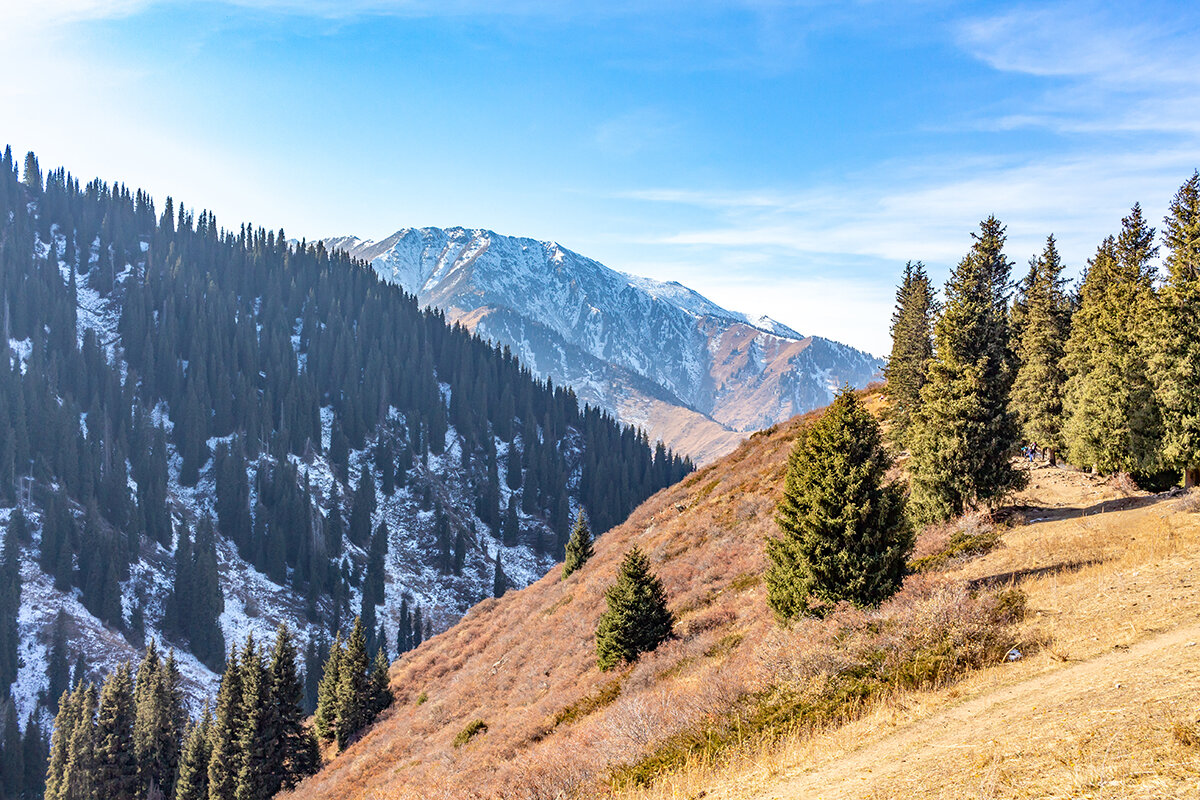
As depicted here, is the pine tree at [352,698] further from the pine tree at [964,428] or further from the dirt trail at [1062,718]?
the dirt trail at [1062,718]

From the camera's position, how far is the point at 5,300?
526 ft

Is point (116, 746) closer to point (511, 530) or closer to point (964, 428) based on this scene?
point (964, 428)

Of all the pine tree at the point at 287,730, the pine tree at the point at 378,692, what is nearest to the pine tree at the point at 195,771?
the pine tree at the point at 287,730

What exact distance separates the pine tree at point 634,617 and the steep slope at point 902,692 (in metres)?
0.93

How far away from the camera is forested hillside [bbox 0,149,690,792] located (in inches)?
4323

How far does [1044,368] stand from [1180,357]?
13948mm

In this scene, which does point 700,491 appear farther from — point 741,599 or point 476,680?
point 741,599

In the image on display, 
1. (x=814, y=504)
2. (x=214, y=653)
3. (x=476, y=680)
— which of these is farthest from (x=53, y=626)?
(x=814, y=504)

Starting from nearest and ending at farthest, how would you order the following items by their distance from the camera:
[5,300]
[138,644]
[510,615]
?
[510,615] < [138,644] < [5,300]

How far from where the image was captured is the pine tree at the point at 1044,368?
40125mm

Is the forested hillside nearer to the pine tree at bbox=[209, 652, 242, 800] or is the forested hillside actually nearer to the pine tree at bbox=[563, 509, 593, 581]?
the pine tree at bbox=[209, 652, 242, 800]

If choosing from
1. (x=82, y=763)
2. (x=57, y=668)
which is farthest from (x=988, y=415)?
(x=57, y=668)

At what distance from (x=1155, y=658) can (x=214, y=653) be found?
127365 mm

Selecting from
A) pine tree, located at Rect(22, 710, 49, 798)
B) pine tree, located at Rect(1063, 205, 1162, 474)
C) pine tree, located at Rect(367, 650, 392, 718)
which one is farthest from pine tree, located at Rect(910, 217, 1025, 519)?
pine tree, located at Rect(22, 710, 49, 798)
